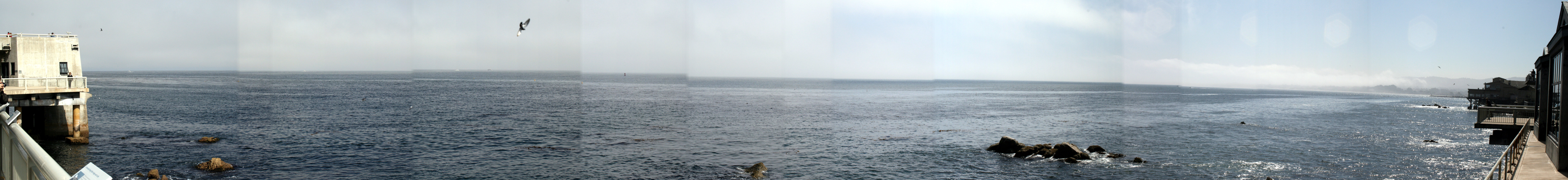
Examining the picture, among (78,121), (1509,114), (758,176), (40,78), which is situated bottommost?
(758,176)

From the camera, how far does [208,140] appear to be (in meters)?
39.2

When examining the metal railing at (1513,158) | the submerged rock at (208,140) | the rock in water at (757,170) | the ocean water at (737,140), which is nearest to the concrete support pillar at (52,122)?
the ocean water at (737,140)

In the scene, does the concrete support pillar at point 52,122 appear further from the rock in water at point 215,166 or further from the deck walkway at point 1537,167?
the deck walkway at point 1537,167

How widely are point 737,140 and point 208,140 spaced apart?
2493 centimetres

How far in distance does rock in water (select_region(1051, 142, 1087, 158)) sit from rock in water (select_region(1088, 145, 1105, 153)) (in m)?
2.75

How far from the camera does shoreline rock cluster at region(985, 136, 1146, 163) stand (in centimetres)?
3459

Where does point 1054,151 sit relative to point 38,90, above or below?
below

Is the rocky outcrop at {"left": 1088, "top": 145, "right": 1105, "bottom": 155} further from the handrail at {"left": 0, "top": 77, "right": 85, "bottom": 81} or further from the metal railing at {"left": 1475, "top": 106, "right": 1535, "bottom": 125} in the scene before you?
the handrail at {"left": 0, "top": 77, "right": 85, "bottom": 81}

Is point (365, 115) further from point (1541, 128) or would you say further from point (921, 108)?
point (1541, 128)

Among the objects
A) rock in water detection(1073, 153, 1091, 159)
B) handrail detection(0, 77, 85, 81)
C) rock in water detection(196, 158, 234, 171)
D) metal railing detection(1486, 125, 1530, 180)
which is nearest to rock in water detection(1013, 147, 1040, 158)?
rock in water detection(1073, 153, 1091, 159)

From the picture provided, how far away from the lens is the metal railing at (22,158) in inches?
227

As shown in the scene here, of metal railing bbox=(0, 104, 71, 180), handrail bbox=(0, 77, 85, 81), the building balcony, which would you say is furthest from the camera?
the building balcony

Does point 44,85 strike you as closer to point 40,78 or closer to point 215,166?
point 40,78

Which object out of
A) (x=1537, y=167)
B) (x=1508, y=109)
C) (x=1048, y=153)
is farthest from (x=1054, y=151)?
(x=1537, y=167)
